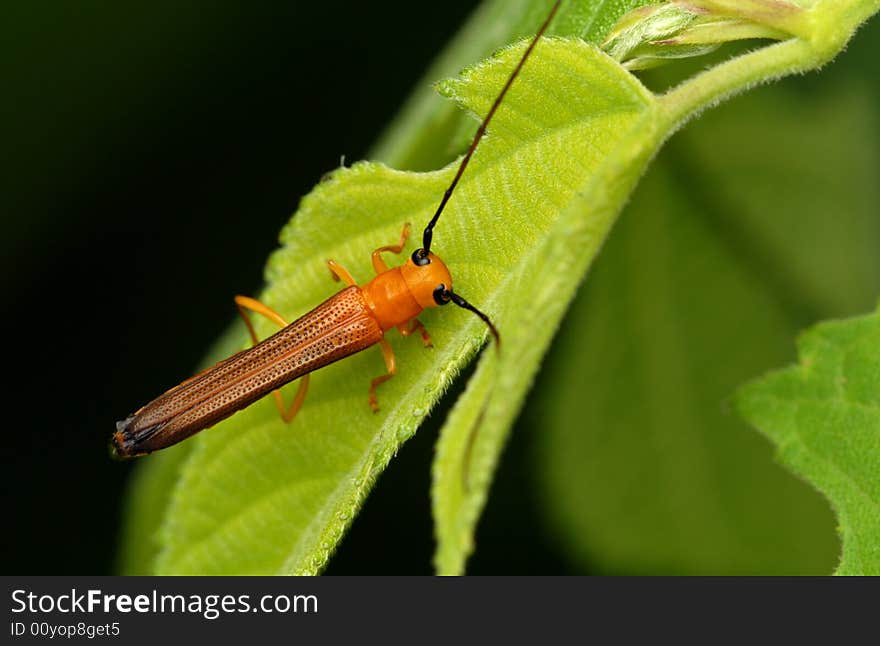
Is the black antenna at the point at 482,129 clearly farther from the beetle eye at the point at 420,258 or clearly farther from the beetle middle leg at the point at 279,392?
the beetle middle leg at the point at 279,392

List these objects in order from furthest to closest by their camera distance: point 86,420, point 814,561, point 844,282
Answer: point 86,420, point 844,282, point 814,561

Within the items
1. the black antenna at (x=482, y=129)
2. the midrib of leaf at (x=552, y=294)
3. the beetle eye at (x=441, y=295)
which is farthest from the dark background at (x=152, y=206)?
the midrib of leaf at (x=552, y=294)

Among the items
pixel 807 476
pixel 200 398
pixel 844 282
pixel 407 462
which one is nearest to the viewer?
pixel 807 476

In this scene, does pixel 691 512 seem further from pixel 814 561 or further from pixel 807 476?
pixel 807 476

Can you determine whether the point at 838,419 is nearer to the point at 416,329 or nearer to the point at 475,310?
the point at 475,310

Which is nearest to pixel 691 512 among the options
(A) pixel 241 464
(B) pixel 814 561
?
(B) pixel 814 561

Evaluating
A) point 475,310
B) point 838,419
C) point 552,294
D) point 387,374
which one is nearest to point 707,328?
point 838,419
